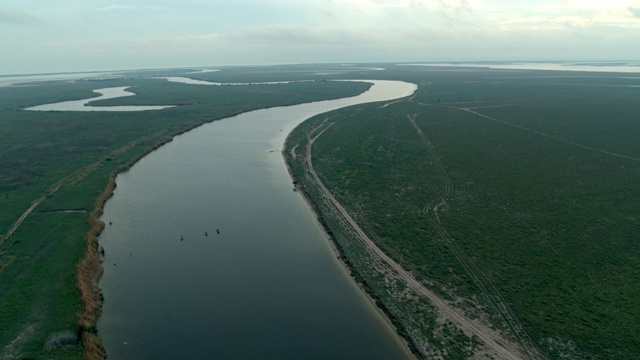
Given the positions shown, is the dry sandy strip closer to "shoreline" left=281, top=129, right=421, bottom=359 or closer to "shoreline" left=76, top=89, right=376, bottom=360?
"shoreline" left=281, top=129, right=421, bottom=359

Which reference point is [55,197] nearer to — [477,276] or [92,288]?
[92,288]

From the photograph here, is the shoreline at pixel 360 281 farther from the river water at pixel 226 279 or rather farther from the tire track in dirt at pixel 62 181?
the tire track in dirt at pixel 62 181

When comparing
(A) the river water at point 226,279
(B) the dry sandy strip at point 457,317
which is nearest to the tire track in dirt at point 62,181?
A: (A) the river water at point 226,279

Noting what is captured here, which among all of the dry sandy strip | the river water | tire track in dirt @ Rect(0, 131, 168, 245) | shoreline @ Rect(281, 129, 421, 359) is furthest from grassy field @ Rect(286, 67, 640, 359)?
tire track in dirt @ Rect(0, 131, 168, 245)

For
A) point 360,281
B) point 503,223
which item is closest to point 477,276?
point 360,281

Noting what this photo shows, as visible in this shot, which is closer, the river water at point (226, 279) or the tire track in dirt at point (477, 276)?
the tire track in dirt at point (477, 276)

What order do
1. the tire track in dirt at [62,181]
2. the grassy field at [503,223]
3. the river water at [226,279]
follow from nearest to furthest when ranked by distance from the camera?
the river water at [226,279], the grassy field at [503,223], the tire track in dirt at [62,181]

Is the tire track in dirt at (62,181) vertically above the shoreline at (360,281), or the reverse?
the tire track in dirt at (62,181)

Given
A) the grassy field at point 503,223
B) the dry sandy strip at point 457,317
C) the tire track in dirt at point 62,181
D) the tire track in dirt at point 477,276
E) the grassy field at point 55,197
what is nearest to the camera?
the dry sandy strip at point 457,317
